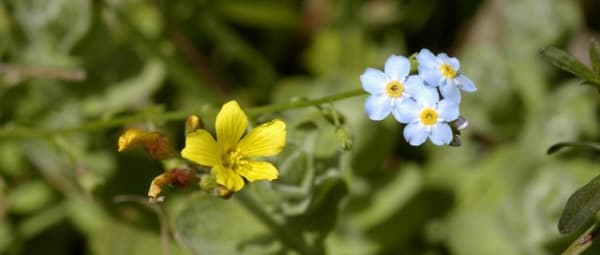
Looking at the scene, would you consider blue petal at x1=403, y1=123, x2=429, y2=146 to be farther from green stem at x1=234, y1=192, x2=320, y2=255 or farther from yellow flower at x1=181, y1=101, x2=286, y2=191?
green stem at x1=234, y1=192, x2=320, y2=255

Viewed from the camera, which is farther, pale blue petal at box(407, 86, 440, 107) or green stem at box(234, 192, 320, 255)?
green stem at box(234, 192, 320, 255)

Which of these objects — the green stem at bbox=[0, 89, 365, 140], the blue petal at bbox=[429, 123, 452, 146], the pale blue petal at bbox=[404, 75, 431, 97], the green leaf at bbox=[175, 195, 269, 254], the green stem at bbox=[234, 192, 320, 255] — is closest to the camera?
the blue petal at bbox=[429, 123, 452, 146]

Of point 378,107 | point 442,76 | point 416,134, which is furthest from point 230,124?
point 442,76

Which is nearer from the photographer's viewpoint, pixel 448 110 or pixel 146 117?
pixel 448 110

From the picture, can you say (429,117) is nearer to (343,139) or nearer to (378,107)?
(378,107)

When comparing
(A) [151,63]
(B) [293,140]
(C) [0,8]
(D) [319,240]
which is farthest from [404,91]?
(C) [0,8]

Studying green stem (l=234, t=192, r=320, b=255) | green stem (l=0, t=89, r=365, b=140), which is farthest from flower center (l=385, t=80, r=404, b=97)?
green stem (l=234, t=192, r=320, b=255)
